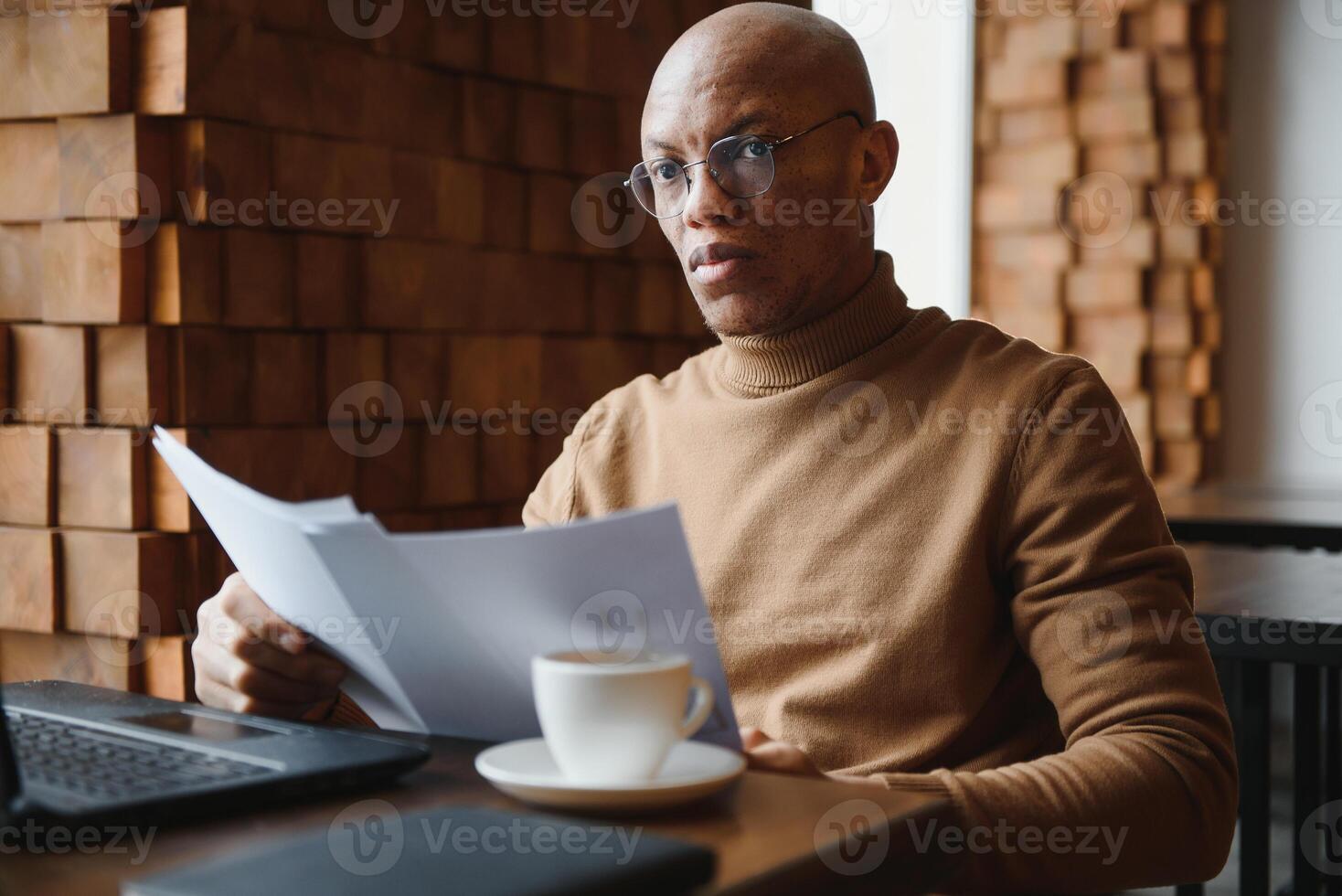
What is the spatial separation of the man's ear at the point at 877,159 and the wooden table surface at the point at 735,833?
887 millimetres

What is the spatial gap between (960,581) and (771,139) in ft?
1.62

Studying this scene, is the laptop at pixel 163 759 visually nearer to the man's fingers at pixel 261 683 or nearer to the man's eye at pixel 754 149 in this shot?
the man's fingers at pixel 261 683

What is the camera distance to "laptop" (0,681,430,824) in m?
0.77

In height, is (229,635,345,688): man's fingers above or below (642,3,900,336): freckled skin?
below

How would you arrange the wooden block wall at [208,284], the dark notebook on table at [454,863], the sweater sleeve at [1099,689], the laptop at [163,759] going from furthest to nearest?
the wooden block wall at [208,284]
the sweater sleeve at [1099,689]
the laptop at [163,759]
the dark notebook on table at [454,863]

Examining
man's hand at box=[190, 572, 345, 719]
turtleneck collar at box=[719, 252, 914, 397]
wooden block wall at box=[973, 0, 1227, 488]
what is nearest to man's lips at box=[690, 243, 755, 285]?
turtleneck collar at box=[719, 252, 914, 397]

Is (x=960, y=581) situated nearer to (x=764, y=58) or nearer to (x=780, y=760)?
(x=780, y=760)

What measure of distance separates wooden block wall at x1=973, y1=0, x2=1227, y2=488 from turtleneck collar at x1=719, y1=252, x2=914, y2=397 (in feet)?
11.1

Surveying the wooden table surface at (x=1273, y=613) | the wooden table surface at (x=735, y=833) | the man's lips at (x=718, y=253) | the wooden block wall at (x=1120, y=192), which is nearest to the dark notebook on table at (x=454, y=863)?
the wooden table surface at (x=735, y=833)

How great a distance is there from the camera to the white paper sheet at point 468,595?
0.88 m

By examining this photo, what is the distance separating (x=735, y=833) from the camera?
0.78 meters

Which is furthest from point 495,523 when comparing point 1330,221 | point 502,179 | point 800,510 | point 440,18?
point 1330,221

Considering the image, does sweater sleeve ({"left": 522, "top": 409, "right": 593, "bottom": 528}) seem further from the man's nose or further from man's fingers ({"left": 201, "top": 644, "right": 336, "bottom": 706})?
man's fingers ({"left": 201, "top": 644, "right": 336, "bottom": 706})

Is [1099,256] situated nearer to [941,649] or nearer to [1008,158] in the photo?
[1008,158]
